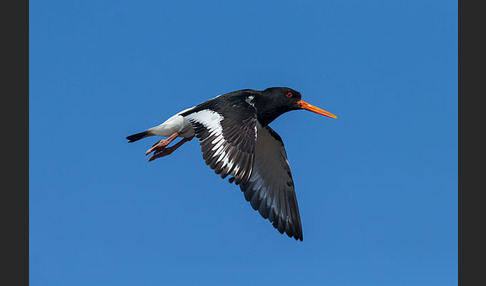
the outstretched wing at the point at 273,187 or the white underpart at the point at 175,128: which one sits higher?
the white underpart at the point at 175,128

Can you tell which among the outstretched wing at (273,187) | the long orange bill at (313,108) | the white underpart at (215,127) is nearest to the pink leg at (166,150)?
the white underpart at (215,127)

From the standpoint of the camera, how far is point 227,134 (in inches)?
408

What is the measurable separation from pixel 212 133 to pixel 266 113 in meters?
1.88

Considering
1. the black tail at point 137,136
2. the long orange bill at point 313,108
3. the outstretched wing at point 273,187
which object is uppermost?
the long orange bill at point 313,108

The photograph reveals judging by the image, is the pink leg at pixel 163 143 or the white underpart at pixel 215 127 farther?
the pink leg at pixel 163 143

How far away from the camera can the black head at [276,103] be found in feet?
39.5

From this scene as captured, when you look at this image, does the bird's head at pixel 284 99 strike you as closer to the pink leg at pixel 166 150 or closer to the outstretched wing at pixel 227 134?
the outstretched wing at pixel 227 134

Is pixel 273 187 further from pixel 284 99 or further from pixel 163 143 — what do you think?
pixel 163 143

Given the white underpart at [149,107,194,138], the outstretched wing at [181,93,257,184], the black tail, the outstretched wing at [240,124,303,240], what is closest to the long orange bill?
the outstretched wing at [240,124,303,240]

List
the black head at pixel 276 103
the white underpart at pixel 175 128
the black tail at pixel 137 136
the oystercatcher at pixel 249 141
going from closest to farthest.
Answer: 1. the oystercatcher at pixel 249 141
2. the white underpart at pixel 175 128
3. the black head at pixel 276 103
4. the black tail at pixel 137 136

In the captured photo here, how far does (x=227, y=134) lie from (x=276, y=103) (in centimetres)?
206

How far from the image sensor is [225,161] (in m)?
10.0

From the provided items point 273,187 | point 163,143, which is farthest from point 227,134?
point 273,187

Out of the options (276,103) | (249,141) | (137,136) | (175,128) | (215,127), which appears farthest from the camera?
(137,136)
